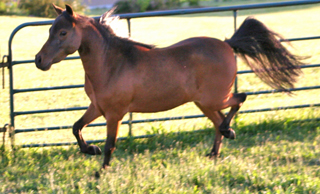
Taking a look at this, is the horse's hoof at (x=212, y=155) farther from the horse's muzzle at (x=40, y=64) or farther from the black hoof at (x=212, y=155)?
the horse's muzzle at (x=40, y=64)

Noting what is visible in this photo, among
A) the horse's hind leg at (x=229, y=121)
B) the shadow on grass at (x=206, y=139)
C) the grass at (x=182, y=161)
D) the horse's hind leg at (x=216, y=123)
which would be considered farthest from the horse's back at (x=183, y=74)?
the shadow on grass at (x=206, y=139)

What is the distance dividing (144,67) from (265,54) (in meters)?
1.43

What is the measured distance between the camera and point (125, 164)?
4.47 meters

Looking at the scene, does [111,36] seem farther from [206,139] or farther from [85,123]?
[206,139]

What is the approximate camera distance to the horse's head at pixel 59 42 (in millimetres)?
3801

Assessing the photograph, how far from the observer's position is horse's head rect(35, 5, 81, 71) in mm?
3801

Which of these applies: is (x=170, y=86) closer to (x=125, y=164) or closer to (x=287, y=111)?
(x=125, y=164)

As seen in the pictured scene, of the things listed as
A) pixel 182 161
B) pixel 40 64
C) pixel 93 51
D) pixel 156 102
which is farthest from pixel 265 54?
pixel 40 64

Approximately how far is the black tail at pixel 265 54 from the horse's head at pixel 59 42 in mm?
1762

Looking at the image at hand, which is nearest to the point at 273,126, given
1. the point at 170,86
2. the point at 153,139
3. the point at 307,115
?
the point at 307,115

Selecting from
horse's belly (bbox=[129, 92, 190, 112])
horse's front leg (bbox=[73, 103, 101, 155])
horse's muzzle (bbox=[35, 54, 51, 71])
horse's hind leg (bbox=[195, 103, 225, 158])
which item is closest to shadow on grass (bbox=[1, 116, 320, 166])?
horse's hind leg (bbox=[195, 103, 225, 158])

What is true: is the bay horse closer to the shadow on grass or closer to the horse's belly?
the horse's belly

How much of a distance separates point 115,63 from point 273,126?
2500 mm

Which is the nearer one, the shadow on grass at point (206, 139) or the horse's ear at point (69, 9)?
the horse's ear at point (69, 9)
